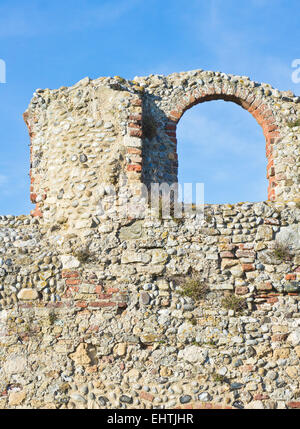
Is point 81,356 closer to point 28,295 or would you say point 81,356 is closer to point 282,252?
point 28,295

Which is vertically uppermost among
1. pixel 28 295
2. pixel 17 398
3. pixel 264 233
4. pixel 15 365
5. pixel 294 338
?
pixel 264 233

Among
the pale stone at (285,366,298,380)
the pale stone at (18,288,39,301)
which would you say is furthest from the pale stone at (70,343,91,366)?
the pale stone at (285,366,298,380)

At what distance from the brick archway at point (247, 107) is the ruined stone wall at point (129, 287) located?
20.3 inches

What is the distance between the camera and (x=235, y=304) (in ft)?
20.4

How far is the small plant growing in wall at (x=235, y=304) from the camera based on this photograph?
6.23 metres

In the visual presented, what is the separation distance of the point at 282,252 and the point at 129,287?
2029 mm

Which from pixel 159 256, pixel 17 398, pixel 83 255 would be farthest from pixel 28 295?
pixel 159 256

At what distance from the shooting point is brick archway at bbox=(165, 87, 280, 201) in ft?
25.8

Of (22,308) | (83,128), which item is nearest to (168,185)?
(83,128)

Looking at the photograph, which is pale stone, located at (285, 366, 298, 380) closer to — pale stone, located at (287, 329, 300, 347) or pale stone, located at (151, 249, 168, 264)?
pale stone, located at (287, 329, 300, 347)

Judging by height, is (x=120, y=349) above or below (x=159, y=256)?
below

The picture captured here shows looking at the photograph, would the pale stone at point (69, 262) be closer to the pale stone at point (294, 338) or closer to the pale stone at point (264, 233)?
the pale stone at point (264, 233)
